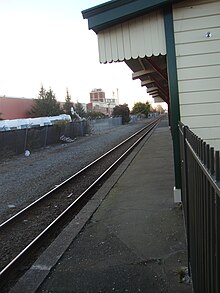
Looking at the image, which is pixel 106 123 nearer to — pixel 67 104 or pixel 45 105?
pixel 45 105

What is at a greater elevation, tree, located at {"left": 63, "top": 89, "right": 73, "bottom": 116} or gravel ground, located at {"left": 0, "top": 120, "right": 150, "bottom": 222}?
tree, located at {"left": 63, "top": 89, "right": 73, "bottom": 116}

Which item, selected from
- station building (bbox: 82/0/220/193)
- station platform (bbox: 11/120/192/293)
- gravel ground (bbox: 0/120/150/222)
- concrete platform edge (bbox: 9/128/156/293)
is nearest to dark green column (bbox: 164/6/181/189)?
station building (bbox: 82/0/220/193)

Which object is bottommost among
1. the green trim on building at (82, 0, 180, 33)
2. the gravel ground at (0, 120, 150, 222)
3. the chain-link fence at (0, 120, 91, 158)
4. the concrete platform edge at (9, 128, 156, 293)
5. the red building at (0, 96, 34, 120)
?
the gravel ground at (0, 120, 150, 222)

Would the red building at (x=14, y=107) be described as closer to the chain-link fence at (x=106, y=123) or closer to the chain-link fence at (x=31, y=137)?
the chain-link fence at (x=106, y=123)

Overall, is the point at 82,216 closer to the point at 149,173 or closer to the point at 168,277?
the point at 168,277

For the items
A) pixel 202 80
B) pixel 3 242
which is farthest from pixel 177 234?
pixel 3 242

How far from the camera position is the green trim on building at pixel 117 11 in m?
5.98

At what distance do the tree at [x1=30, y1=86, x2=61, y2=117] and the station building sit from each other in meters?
76.6

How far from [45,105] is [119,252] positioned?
7894 cm

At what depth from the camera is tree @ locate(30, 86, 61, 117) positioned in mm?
81562

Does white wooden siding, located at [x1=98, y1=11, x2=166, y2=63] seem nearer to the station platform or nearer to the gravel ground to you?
the station platform

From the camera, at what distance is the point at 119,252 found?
4.70 meters

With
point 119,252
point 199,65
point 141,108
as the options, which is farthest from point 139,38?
point 141,108

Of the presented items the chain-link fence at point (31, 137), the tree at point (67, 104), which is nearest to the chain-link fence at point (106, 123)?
the chain-link fence at point (31, 137)
